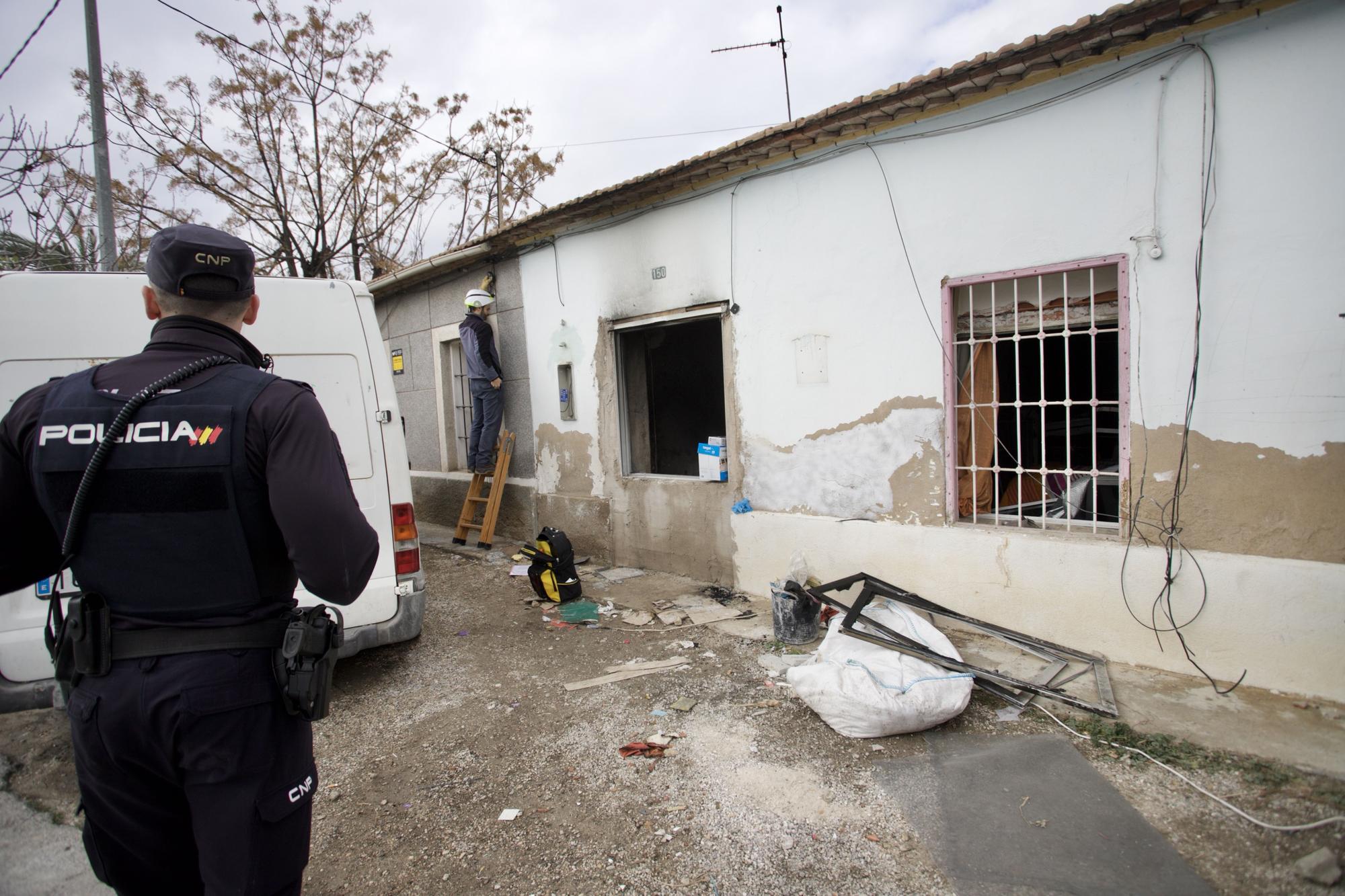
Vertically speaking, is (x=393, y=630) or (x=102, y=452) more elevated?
(x=102, y=452)

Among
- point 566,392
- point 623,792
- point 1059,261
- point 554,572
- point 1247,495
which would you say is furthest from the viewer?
point 566,392

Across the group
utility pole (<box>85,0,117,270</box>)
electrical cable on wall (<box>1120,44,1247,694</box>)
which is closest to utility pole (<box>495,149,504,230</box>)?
utility pole (<box>85,0,117,270</box>)

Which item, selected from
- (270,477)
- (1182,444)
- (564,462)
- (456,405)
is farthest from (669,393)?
(270,477)

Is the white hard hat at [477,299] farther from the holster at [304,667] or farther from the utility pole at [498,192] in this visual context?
the utility pole at [498,192]

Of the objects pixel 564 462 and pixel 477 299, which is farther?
pixel 477 299

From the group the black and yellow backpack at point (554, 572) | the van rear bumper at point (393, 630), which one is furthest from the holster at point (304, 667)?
the black and yellow backpack at point (554, 572)

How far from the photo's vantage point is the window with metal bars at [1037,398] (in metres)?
4.07

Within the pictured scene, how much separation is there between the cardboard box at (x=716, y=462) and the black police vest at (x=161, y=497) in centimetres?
445

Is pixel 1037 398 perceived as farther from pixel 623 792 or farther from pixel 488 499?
pixel 488 499

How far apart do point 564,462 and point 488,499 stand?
1.13 metres

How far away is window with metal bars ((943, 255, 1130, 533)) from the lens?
4.07m

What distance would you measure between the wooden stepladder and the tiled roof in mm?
2730

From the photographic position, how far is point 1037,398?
4.66 m

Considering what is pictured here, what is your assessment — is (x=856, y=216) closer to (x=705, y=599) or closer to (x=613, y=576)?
(x=705, y=599)
